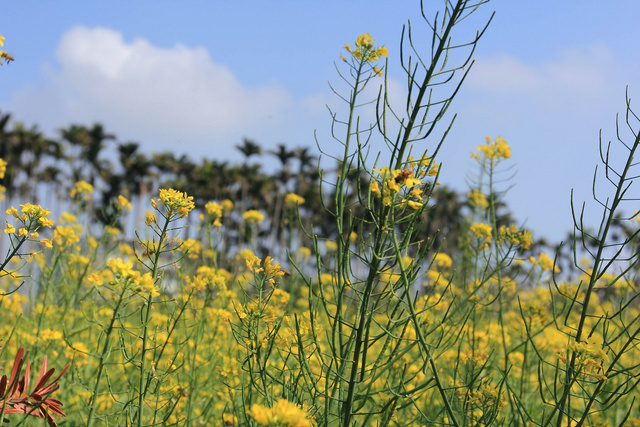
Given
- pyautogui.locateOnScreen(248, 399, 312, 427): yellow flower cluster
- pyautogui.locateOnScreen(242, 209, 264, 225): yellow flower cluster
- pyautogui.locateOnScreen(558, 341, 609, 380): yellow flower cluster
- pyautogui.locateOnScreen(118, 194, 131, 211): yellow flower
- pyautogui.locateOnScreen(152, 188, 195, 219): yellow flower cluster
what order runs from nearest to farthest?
pyautogui.locateOnScreen(248, 399, 312, 427): yellow flower cluster
pyautogui.locateOnScreen(558, 341, 609, 380): yellow flower cluster
pyautogui.locateOnScreen(152, 188, 195, 219): yellow flower cluster
pyautogui.locateOnScreen(118, 194, 131, 211): yellow flower
pyautogui.locateOnScreen(242, 209, 264, 225): yellow flower cluster

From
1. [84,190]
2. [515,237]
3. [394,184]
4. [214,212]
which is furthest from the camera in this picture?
[84,190]

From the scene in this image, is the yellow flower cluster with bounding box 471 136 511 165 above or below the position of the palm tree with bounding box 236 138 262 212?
below

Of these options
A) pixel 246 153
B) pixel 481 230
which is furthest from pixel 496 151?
pixel 246 153

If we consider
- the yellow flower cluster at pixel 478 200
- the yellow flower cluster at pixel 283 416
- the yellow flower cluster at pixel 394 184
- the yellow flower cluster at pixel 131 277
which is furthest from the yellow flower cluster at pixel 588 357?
the yellow flower cluster at pixel 478 200

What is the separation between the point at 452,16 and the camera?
1.75 m

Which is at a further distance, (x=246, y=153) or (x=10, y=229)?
(x=246, y=153)

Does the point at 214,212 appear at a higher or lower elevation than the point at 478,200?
lower

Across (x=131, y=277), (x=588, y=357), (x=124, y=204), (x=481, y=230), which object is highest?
(x=124, y=204)

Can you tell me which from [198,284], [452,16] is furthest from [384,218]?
[198,284]

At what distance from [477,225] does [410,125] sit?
1995mm

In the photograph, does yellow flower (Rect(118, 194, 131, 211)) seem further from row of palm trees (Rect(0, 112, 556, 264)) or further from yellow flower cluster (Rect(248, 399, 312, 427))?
row of palm trees (Rect(0, 112, 556, 264))

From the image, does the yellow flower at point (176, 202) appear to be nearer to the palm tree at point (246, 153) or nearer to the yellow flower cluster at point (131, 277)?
the yellow flower cluster at point (131, 277)

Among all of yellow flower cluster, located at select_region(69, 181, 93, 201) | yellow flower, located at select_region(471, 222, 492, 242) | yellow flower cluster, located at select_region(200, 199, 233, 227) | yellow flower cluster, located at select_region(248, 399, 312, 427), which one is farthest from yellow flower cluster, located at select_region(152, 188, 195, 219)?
yellow flower cluster, located at select_region(69, 181, 93, 201)

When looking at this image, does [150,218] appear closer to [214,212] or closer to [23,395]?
[23,395]
